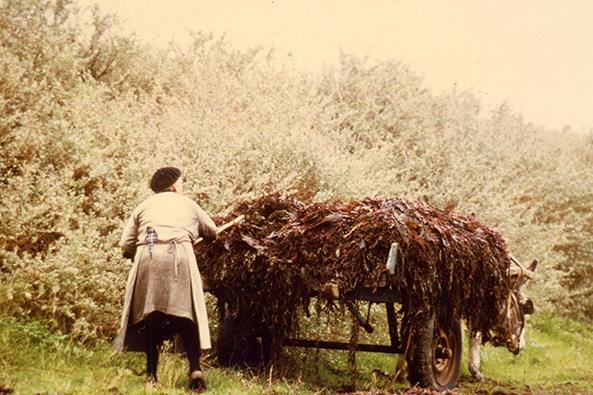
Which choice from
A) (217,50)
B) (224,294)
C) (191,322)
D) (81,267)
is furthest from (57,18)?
(191,322)

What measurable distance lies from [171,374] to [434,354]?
2813 mm

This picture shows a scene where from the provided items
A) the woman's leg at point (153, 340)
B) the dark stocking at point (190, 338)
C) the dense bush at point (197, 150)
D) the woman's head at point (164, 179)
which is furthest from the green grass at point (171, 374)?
the woman's head at point (164, 179)

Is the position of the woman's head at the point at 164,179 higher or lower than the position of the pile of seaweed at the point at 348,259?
higher

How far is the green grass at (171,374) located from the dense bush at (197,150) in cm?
38

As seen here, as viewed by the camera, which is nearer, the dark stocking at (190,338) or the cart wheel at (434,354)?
the dark stocking at (190,338)

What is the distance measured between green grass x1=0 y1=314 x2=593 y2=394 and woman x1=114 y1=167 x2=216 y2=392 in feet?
1.01

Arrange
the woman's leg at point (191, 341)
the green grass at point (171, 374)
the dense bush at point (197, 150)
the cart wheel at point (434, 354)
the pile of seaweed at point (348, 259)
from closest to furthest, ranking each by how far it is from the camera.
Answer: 1. the green grass at point (171, 374)
2. the woman's leg at point (191, 341)
3. the pile of seaweed at point (348, 259)
4. the cart wheel at point (434, 354)
5. the dense bush at point (197, 150)

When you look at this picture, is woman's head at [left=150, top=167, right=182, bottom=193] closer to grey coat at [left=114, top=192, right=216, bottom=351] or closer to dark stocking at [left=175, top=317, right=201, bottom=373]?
grey coat at [left=114, top=192, right=216, bottom=351]

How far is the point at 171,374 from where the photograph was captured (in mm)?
6414

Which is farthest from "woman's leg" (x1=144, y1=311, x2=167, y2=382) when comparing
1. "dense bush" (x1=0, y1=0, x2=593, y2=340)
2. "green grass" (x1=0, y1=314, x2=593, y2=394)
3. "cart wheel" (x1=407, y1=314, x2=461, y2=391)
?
"cart wheel" (x1=407, y1=314, x2=461, y2=391)

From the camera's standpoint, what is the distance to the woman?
6234 mm

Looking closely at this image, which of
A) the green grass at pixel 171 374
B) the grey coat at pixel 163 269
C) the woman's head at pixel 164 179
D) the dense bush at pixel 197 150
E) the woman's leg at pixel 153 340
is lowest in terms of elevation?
the green grass at pixel 171 374

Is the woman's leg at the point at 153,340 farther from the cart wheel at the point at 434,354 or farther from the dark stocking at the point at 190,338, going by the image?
the cart wheel at the point at 434,354

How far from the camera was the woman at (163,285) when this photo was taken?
6.23m
